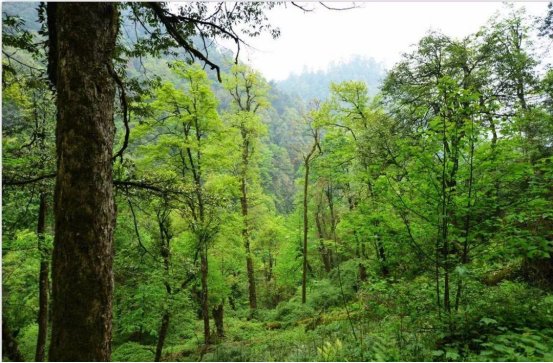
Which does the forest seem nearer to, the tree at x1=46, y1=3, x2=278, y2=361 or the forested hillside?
the tree at x1=46, y1=3, x2=278, y2=361

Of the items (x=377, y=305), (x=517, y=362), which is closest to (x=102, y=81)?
(x=517, y=362)

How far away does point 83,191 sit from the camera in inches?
99.1

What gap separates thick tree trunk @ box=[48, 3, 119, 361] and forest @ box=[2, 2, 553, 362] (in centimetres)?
1

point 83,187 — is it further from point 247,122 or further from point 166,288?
point 247,122

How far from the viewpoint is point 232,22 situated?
5.16 m

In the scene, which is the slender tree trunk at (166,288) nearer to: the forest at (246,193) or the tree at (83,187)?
the forest at (246,193)

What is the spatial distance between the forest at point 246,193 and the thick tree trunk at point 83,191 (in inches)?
0.5

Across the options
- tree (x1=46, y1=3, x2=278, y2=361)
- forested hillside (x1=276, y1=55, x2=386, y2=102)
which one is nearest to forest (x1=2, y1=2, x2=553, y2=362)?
tree (x1=46, y1=3, x2=278, y2=361)

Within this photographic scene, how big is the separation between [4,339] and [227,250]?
7.56 m

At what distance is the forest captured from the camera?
263 cm

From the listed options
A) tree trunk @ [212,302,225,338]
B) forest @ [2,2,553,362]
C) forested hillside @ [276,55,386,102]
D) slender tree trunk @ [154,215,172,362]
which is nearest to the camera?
forest @ [2,2,553,362]

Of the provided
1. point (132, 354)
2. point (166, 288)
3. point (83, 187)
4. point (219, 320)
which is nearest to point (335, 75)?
point (219, 320)

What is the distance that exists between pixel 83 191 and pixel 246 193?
16.0 meters

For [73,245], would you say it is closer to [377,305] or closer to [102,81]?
[102,81]
